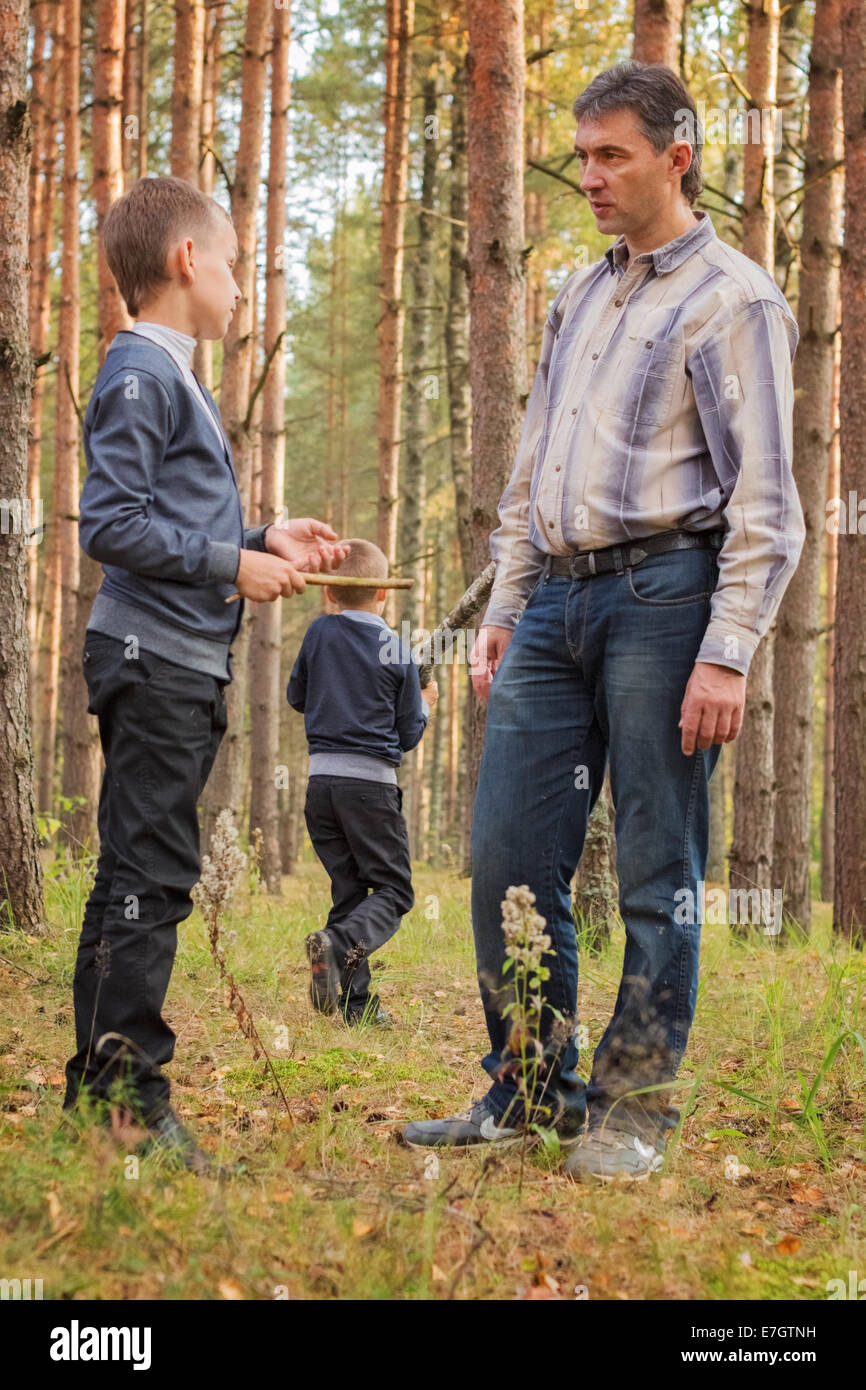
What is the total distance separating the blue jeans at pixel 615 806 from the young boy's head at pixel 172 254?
3.83ft

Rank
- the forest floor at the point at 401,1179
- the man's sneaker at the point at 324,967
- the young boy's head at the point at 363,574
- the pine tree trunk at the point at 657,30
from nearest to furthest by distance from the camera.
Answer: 1. the forest floor at the point at 401,1179
2. the man's sneaker at the point at 324,967
3. the young boy's head at the point at 363,574
4. the pine tree trunk at the point at 657,30

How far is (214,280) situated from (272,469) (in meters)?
9.93

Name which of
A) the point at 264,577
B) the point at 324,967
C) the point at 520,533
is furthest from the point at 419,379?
the point at 264,577

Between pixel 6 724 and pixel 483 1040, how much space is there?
265cm

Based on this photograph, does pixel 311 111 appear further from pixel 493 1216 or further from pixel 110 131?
pixel 493 1216

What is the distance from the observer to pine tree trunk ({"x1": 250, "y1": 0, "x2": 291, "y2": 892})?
40.7ft

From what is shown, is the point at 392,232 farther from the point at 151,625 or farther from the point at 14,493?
the point at 151,625

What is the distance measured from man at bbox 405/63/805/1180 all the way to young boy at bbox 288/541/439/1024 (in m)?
1.88

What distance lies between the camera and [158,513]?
9.57 feet

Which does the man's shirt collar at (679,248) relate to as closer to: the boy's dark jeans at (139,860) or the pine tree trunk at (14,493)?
the boy's dark jeans at (139,860)

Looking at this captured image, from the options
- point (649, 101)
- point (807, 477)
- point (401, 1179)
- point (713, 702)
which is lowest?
point (401, 1179)

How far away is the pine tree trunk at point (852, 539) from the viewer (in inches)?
297

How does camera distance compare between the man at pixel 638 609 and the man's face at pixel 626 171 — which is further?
the man's face at pixel 626 171

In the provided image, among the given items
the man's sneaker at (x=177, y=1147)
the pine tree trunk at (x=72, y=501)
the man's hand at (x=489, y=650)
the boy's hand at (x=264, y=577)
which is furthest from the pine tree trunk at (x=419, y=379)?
the man's sneaker at (x=177, y=1147)
